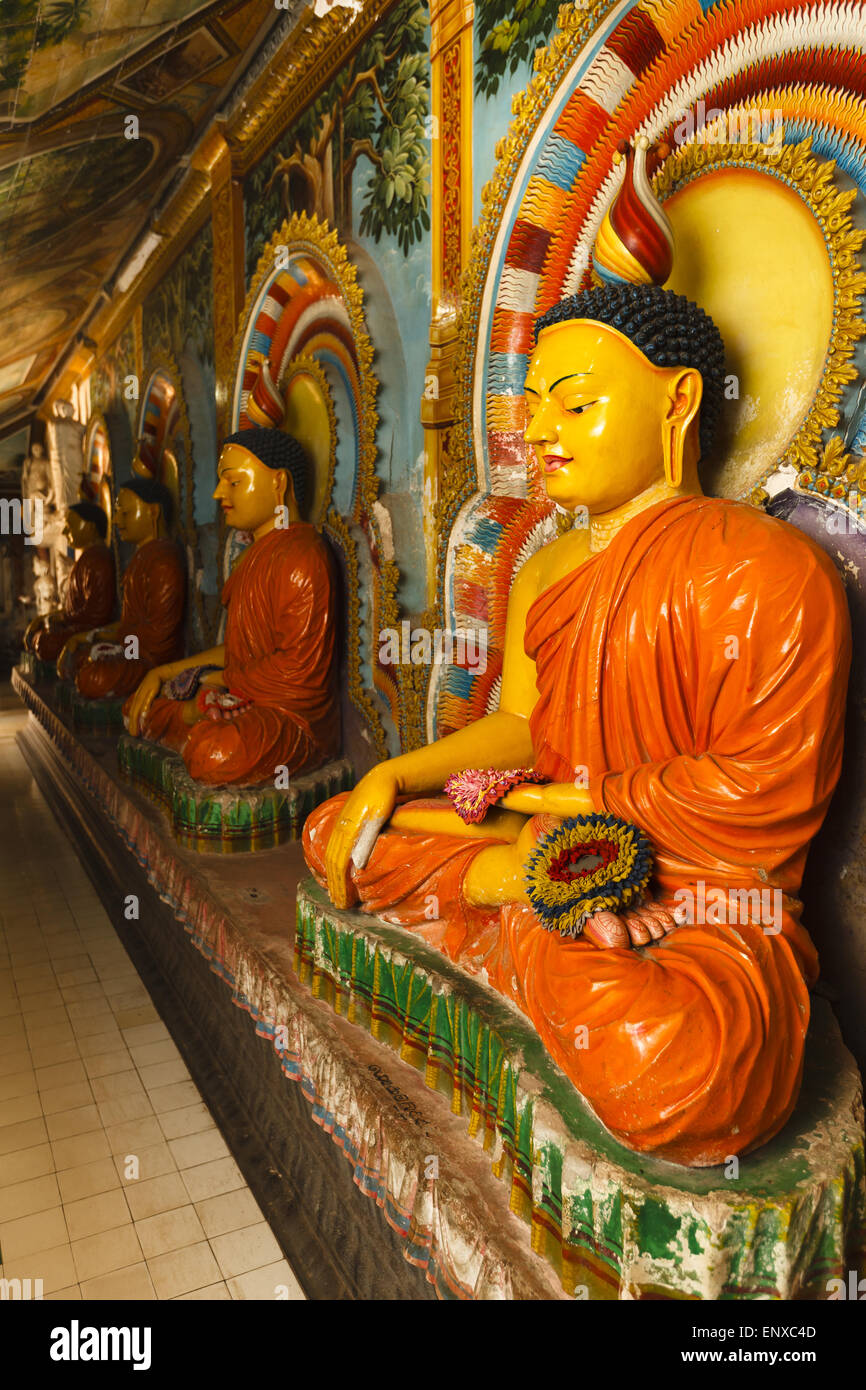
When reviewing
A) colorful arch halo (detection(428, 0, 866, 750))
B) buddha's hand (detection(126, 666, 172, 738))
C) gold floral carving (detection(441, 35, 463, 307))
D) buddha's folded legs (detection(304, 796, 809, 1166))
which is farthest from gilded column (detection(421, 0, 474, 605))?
buddha's folded legs (detection(304, 796, 809, 1166))

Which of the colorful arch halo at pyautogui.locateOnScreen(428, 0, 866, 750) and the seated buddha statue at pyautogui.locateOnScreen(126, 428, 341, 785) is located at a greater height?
the colorful arch halo at pyautogui.locateOnScreen(428, 0, 866, 750)

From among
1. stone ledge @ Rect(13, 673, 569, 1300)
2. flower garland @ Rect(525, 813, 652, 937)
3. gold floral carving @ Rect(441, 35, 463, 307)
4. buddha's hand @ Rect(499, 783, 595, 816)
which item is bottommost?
stone ledge @ Rect(13, 673, 569, 1300)

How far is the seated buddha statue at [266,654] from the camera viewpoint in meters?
3.40

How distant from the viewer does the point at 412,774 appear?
6.79ft

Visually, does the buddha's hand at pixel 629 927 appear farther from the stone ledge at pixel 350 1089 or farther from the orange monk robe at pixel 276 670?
the orange monk robe at pixel 276 670

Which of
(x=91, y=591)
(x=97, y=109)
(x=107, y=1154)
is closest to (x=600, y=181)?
(x=107, y=1154)

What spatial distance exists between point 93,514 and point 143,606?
291 cm

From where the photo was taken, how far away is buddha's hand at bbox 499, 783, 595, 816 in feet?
5.46

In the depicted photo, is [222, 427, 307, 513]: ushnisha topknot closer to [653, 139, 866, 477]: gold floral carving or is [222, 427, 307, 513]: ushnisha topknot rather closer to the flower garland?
[653, 139, 866, 477]: gold floral carving

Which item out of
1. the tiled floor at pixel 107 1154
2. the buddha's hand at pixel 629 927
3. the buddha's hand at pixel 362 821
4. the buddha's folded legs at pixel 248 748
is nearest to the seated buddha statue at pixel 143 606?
the tiled floor at pixel 107 1154

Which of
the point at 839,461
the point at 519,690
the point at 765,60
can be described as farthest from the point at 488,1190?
the point at 765,60

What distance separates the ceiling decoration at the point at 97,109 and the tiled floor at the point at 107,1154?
3.71 meters

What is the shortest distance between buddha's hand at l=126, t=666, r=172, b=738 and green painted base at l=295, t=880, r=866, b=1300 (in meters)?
2.77

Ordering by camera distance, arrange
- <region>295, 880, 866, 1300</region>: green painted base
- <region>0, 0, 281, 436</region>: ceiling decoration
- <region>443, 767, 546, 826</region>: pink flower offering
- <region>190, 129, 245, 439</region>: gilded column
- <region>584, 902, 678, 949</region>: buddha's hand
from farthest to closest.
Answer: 1. <region>190, 129, 245, 439</region>: gilded column
2. <region>0, 0, 281, 436</region>: ceiling decoration
3. <region>443, 767, 546, 826</region>: pink flower offering
4. <region>584, 902, 678, 949</region>: buddha's hand
5. <region>295, 880, 866, 1300</region>: green painted base
